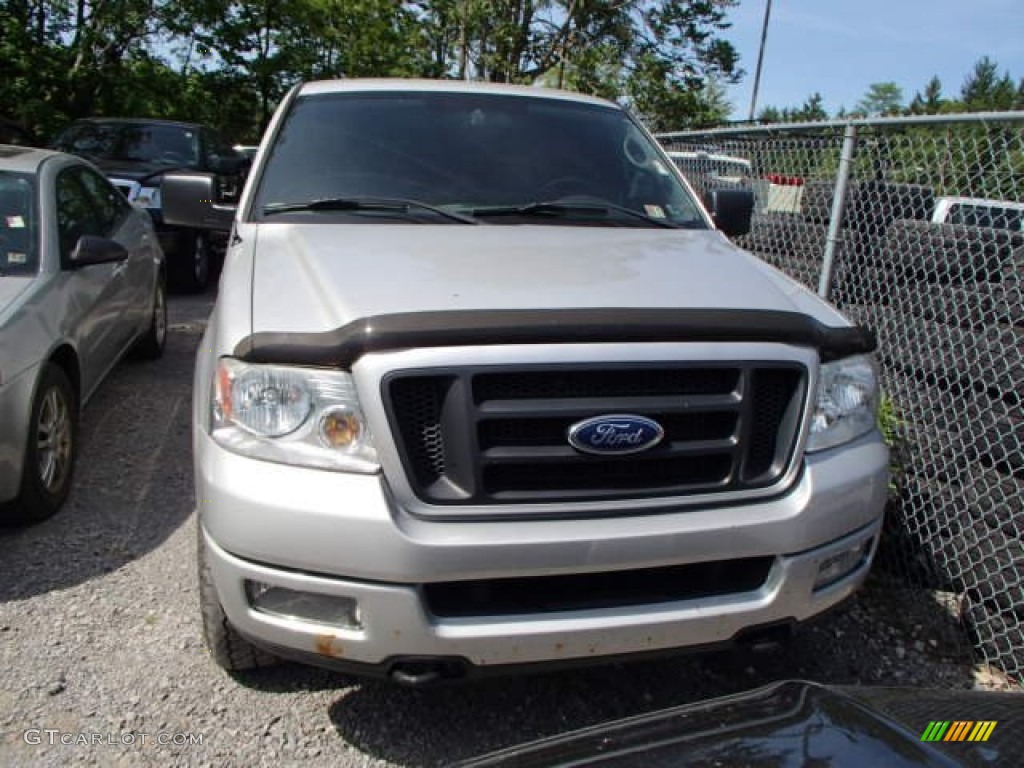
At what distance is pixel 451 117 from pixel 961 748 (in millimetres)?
3188

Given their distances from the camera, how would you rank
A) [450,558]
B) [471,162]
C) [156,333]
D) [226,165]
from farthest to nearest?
[226,165]
[156,333]
[471,162]
[450,558]

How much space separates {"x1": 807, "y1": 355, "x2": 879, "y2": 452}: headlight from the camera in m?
2.48

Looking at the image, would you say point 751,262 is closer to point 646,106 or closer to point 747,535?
point 747,535

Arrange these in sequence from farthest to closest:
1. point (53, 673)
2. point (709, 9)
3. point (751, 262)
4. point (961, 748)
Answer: point (709, 9)
point (751, 262)
point (53, 673)
point (961, 748)

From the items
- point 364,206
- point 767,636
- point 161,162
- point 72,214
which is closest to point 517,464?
point 767,636

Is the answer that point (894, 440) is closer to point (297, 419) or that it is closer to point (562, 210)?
point (562, 210)

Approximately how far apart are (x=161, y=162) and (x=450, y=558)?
8.77 metres

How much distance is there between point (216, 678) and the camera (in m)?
2.81

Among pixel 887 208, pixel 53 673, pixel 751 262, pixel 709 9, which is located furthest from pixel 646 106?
pixel 53 673

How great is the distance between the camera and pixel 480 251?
285cm

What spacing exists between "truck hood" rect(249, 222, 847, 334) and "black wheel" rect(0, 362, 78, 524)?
130 centimetres

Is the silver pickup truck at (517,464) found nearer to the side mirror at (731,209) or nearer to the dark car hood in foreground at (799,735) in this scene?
the dark car hood in foreground at (799,735)

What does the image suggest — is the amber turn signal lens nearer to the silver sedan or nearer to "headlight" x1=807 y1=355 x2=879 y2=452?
"headlight" x1=807 y1=355 x2=879 y2=452

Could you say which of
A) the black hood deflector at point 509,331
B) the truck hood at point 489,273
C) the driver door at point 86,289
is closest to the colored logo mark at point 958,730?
the black hood deflector at point 509,331
